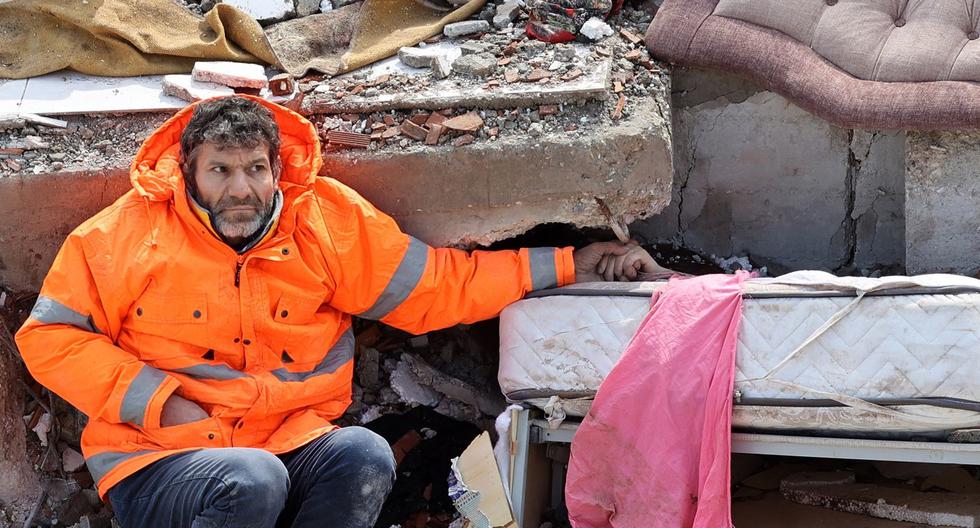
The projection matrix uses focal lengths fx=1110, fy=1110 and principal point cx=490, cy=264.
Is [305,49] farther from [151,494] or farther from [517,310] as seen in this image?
[151,494]

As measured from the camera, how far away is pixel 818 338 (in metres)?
3.14

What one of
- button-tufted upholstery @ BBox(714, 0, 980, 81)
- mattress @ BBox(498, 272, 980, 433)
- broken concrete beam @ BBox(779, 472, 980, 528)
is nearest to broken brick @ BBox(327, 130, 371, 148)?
mattress @ BBox(498, 272, 980, 433)

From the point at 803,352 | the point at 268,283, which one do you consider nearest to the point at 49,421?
the point at 268,283

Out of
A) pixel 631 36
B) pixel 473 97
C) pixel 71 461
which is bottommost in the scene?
pixel 71 461

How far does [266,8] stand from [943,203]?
2.55m

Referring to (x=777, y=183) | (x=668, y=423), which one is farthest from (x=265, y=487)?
(x=777, y=183)

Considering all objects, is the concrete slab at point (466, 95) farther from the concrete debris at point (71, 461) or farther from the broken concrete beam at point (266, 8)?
the concrete debris at point (71, 461)

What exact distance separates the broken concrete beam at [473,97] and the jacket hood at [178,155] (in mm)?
194

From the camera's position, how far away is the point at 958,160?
3.73 metres

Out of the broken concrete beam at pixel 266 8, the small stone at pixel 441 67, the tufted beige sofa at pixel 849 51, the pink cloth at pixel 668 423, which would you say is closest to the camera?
the pink cloth at pixel 668 423

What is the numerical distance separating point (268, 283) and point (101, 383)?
55 cm

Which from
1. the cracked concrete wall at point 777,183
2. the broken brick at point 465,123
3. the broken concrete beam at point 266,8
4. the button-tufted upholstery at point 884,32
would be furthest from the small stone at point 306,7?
the button-tufted upholstery at point 884,32

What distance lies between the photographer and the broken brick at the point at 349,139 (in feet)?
12.0

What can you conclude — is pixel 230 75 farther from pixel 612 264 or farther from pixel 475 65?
pixel 612 264
